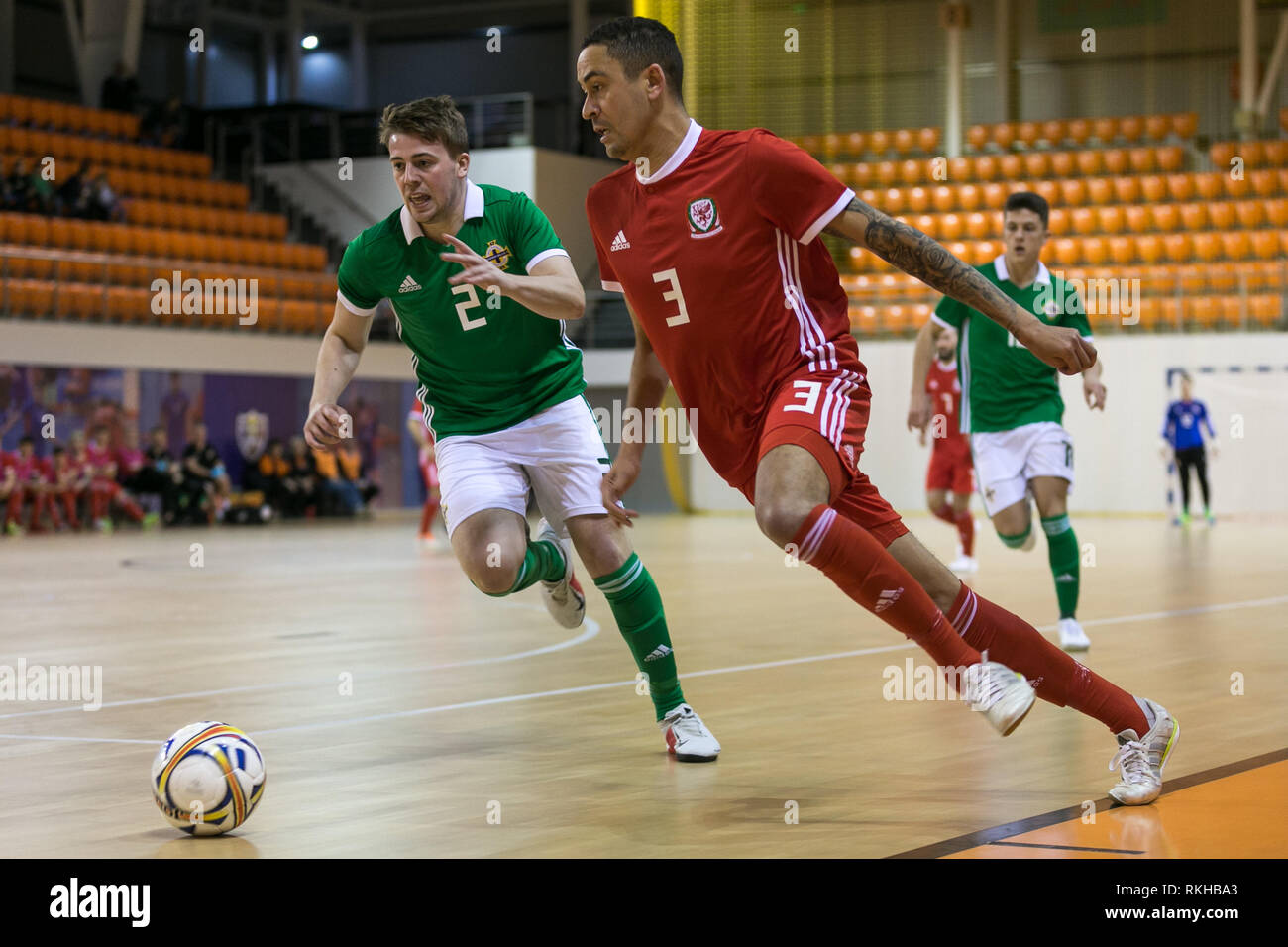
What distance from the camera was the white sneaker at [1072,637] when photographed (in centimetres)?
819

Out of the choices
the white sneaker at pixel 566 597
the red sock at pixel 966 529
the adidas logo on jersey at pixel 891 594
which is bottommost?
the red sock at pixel 966 529

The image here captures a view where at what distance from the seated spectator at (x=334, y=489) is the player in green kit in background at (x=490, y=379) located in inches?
782

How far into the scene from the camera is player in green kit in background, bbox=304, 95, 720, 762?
5.41m

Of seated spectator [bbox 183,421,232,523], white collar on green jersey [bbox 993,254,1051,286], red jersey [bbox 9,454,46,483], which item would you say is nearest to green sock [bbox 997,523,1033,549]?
white collar on green jersey [bbox 993,254,1051,286]

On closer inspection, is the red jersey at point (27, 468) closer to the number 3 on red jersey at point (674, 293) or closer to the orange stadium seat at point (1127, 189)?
the orange stadium seat at point (1127, 189)

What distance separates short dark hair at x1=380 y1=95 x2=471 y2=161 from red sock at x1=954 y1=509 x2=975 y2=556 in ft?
31.5

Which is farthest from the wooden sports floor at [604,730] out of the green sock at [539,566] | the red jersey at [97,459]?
the red jersey at [97,459]

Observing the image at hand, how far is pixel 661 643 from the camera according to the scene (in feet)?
18.4

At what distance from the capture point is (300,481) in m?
25.1

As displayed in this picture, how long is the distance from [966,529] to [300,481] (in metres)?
13.4

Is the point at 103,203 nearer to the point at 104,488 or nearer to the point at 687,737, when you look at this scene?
the point at 104,488

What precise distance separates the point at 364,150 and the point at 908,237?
25947mm
